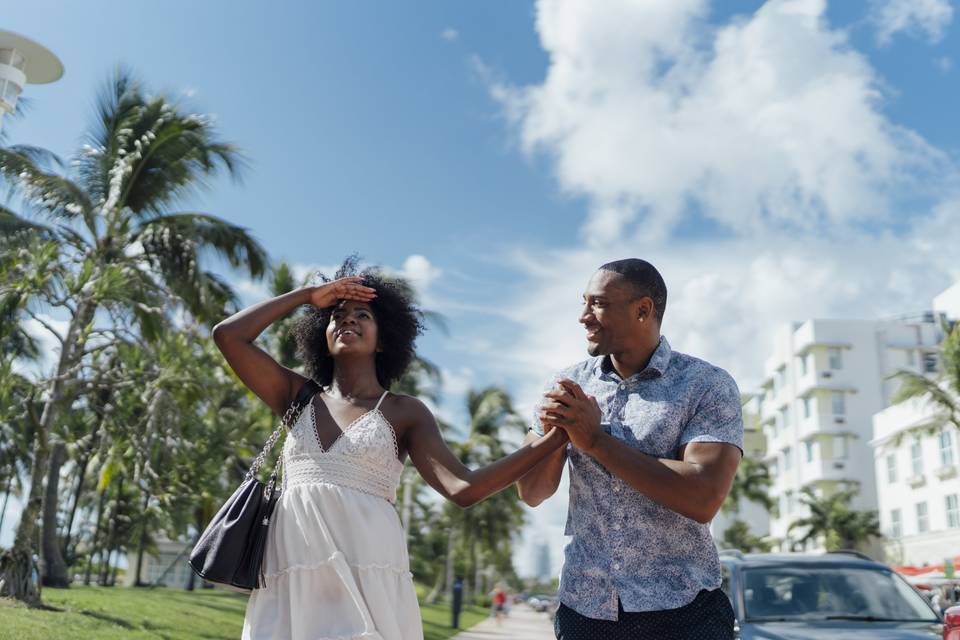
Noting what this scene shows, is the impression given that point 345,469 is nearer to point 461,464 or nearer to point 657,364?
point 461,464

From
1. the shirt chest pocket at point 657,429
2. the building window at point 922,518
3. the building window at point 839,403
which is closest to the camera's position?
the shirt chest pocket at point 657,429

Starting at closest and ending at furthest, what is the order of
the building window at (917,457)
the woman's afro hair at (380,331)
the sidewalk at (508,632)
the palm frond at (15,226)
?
the woman's afro hair at (380,331), the palm frond at (15,226), the sidewalk at (508,632), the building window at (917,457)

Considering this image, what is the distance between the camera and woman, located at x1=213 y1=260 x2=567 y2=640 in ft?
10.4

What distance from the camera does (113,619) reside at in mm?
12117

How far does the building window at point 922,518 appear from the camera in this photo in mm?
44969

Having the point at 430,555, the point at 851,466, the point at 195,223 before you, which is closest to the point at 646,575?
the point at 195,223

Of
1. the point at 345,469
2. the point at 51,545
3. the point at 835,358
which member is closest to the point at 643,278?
the point at 345,469

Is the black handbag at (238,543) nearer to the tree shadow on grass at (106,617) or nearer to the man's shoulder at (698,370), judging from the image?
the man's shoulder at (698,370)

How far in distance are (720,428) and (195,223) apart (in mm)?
14172

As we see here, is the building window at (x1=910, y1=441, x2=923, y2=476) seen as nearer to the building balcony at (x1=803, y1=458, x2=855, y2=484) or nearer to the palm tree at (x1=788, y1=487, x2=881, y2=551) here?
the palm tree at (x1=788, y1=487, x2=881, y2=551)

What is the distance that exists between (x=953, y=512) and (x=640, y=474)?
147ft

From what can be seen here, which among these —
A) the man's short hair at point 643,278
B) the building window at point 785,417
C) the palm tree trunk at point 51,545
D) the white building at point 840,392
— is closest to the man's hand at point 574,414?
the man's short hair at point 643,278

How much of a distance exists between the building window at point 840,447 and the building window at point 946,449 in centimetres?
1666

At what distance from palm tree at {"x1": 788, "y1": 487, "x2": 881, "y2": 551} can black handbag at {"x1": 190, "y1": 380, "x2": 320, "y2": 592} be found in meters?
51.0
